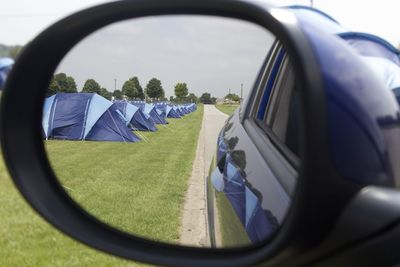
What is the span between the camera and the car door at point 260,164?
131 cm

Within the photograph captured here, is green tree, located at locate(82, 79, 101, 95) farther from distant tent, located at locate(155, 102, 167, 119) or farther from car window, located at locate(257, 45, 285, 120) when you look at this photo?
distant tent, located at locate(155, 102, 167, 119)

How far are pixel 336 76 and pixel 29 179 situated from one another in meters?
0.84

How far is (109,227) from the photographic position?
53.6 inches

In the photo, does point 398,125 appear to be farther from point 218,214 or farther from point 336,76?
point 218,214

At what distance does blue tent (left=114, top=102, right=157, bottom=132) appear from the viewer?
68.0 ft

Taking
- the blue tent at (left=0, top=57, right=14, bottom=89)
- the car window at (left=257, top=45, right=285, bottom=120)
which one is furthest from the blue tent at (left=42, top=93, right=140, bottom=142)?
the blue tent at (left=0, top=57, right=14, bottom=89)

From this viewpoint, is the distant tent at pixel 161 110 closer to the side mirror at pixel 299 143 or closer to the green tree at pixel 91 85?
the green tree at pixel 91 85

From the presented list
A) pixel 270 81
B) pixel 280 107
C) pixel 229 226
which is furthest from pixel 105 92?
pixel 229 226

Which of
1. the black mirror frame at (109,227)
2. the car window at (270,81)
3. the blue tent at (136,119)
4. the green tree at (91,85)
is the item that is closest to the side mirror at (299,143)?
the black mirror frame at (109,227)

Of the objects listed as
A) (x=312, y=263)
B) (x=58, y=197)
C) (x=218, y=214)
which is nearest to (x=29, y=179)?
(x=58, y=197)

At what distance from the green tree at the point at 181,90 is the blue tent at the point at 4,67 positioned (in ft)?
2.06

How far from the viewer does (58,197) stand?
1.39 meters

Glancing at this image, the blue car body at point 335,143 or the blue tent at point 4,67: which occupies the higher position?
the blue tent at point 4,67

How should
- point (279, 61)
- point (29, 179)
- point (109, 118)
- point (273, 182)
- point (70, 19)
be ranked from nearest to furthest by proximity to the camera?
point (70, 19) < point (29, 179) < point (273, 182) < point (279, 61) < point (109, 118)
